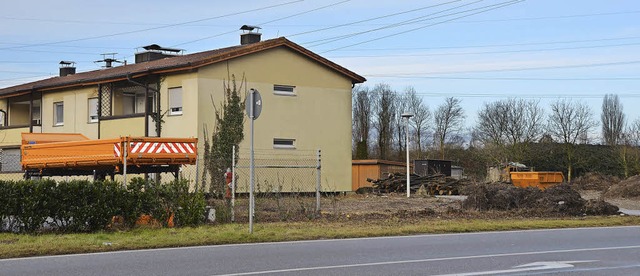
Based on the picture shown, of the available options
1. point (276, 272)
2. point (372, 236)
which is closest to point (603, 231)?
point (372, 236)

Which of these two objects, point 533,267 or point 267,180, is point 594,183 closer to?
point 267,180

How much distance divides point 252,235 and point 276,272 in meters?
5.35

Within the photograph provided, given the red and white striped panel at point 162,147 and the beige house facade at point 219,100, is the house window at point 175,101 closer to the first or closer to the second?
the beige house facade at point 219,100

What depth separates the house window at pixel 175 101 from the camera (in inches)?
1363

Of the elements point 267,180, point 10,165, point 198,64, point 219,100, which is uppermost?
→ point 198,64

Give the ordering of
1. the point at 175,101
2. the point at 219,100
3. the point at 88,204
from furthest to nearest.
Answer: the point at 175,101 → the point at 219,100 → the point at 88,204

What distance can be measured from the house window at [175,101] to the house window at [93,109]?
5.44m

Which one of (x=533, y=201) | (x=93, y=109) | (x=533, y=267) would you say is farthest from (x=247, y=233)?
(x=93, y=109)

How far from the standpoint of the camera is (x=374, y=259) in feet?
41.5

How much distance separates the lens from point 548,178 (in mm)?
42969

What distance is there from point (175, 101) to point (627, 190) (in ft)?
65.6

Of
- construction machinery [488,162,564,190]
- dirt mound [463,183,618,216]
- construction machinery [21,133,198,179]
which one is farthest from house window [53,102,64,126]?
dirt mound [463,183,618,216]

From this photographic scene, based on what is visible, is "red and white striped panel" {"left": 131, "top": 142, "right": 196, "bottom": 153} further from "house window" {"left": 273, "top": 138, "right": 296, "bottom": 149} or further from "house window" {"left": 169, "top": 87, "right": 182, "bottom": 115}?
"house window" {"left": 273, "top": 138, "right": 296, "bottom": 149}

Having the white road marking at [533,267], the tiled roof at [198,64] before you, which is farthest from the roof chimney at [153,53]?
the white road marking at [533,267]
